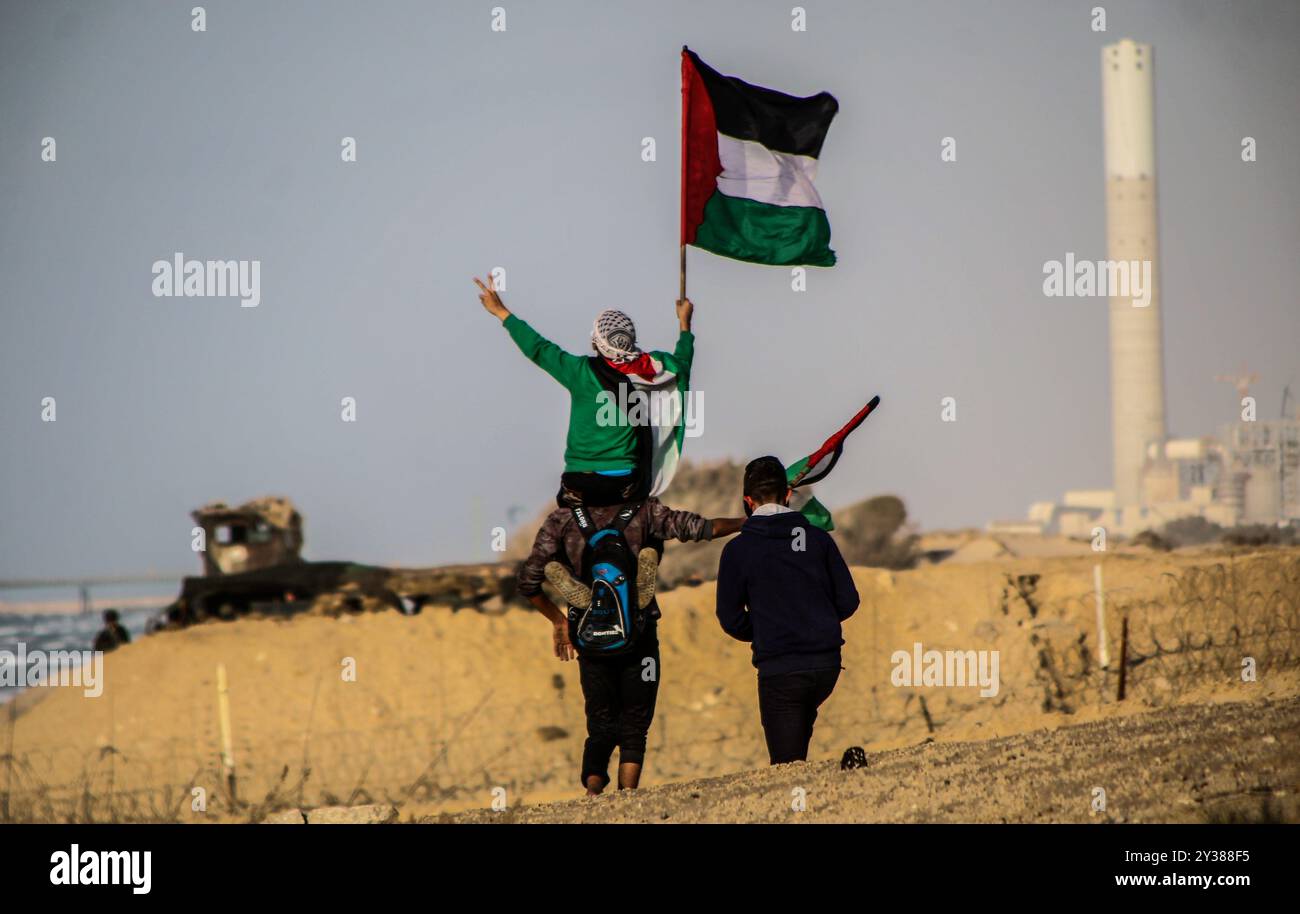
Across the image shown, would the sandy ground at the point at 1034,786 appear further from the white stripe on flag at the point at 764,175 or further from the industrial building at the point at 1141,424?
the industrial building at the point at 1141,424

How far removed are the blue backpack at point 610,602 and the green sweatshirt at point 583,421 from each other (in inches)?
12.0

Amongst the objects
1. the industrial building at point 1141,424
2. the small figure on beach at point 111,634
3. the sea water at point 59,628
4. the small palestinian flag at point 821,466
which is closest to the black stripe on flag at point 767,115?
the small palestinian flag at point 821,466

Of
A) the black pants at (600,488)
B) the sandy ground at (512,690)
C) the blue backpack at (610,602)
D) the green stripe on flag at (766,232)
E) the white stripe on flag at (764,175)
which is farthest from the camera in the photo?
the sandy ground at (512,690)

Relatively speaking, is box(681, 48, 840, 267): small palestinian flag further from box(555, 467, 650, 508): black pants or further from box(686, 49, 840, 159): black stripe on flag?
box(555, 467, 650, 508): black pants

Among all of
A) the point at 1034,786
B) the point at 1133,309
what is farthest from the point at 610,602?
the point at 1133,309

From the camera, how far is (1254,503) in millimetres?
58625

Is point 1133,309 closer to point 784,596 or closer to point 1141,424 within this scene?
point 1141,424

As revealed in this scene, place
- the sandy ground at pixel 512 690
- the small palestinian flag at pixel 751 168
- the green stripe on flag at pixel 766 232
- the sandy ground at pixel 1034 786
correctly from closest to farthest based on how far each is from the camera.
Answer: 1. the sandy ground at pixel 1034 786
2. the small palestinian flag at pixel 751 168
3. the green stripe on flag at pixel 766 232
4. the sandy ground at pixel 512 690

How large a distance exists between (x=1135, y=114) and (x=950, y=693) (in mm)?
48544

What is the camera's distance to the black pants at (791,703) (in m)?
7.04

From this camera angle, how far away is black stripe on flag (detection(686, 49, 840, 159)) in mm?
9891

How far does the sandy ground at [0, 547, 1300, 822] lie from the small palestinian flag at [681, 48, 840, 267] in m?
5.90

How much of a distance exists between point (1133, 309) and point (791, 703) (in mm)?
57955

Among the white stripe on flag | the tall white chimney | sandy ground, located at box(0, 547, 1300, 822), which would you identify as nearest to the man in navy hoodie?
the white stripe on flag
